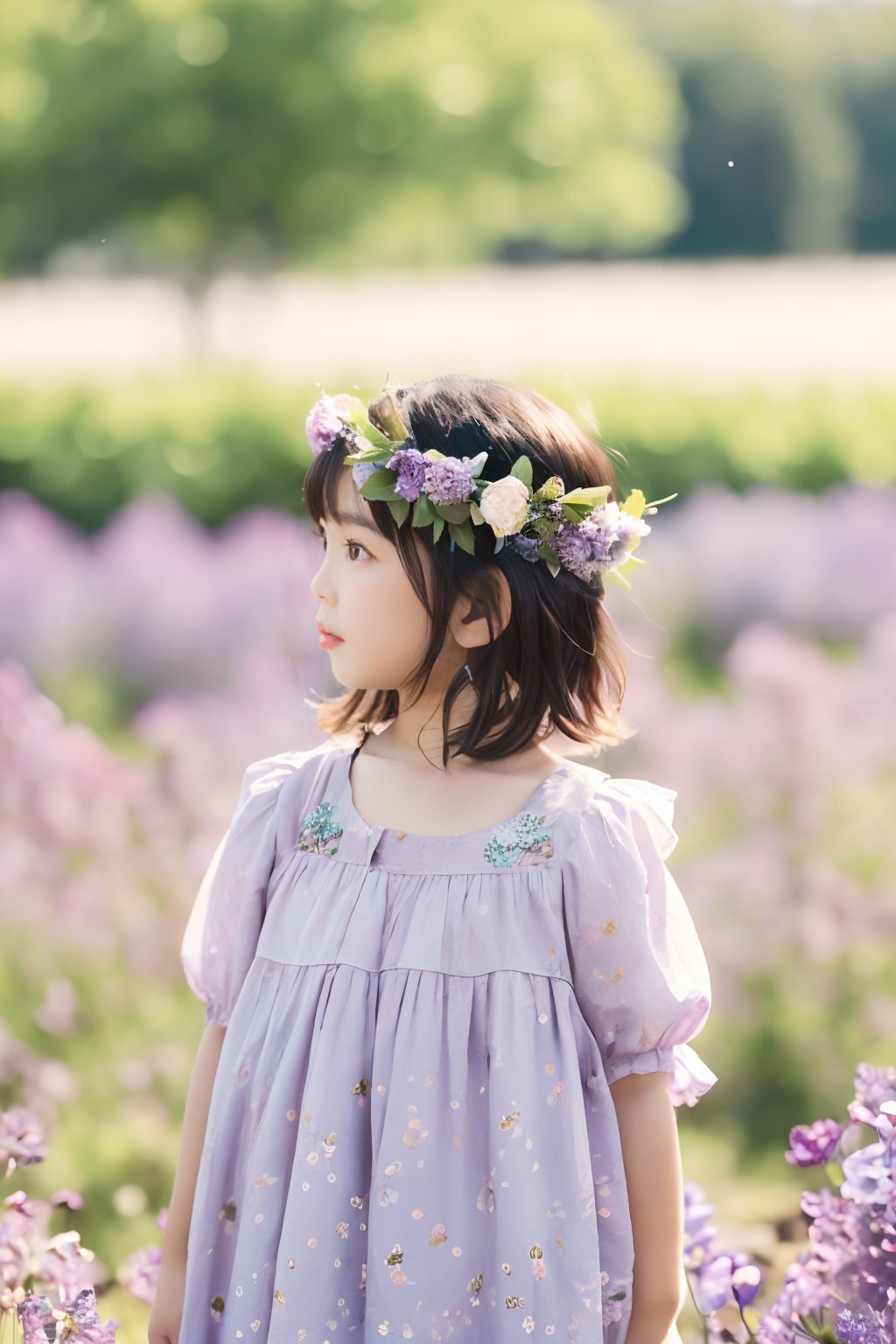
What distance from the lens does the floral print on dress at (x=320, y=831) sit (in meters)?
1.79

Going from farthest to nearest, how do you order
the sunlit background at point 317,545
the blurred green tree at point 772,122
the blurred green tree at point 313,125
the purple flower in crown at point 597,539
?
the blurred green tree at point 772,122 → the blurred green tree at point 313,125 → the sunlit background at point 317,545 → the purple flower in crown at point 597,539

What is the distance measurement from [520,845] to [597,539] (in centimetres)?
37

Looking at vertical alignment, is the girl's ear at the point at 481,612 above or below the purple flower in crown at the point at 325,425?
below

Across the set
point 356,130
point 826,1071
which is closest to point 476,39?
point 356,130

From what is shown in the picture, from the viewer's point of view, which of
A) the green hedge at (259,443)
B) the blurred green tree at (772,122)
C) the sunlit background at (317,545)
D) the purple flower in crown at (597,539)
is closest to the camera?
the purple flower in crown at (597,539)

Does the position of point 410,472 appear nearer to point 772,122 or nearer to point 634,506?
point 634,506

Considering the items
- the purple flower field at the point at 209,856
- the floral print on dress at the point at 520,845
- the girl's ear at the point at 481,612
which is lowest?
the purple flower field at the point at 209,856

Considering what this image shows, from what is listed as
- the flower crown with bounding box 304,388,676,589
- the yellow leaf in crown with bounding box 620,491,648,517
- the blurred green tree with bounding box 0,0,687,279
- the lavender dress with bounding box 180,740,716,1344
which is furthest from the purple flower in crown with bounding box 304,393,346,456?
the blurred green tree with bounding box 0,0,687,279

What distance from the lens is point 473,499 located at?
66.6 inches

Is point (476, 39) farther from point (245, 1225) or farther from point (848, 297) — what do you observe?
point (245, 1225)

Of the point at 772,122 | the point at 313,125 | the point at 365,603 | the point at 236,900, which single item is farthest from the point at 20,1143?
the point at 772,122

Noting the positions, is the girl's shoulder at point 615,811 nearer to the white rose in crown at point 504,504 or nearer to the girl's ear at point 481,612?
the girl's ear at point 481,612

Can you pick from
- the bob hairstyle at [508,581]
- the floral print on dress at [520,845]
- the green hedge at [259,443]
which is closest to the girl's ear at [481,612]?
the bob hairstyle at [508,581]

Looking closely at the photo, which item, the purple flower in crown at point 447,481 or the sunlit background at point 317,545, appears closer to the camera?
the purple flower in crown at point 447,481
